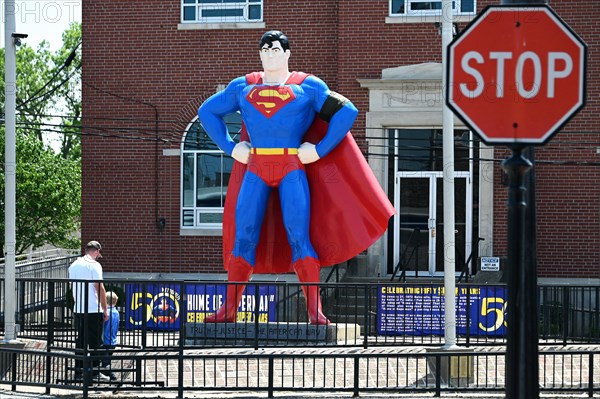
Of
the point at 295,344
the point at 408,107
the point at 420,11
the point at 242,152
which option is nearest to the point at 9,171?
the point at 242,152

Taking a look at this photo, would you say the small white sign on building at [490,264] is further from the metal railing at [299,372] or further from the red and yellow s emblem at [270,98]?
the red and yellow s emblem at [270,98]

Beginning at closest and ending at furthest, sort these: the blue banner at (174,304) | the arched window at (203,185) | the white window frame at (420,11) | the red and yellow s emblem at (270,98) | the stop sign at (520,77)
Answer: the stop sign at (520,77)
the blue banner at (174,304)
the red and yellow s emblem at (270,98)
the white window frame at (420,11)
the arched window at (203,185)

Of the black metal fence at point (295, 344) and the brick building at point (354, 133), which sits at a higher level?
the brick building at point (354, 133)

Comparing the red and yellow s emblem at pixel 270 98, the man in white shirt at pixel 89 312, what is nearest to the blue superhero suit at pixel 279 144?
the red and yellow s emblem at pixel 270 98

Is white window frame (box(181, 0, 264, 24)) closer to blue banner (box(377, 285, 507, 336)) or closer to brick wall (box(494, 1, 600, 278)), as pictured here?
brick wall (box(494, 1, 600, 278))

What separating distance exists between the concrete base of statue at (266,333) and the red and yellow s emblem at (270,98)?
2.61m

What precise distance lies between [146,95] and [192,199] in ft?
7.63

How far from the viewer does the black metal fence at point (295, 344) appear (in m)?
11.9

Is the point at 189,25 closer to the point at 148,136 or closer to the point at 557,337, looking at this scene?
the point at 148,136

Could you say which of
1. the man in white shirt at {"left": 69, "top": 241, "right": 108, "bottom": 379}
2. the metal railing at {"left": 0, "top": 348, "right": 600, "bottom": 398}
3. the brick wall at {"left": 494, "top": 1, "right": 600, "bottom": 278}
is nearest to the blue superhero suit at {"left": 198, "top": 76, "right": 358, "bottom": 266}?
the metal railing at {"left": 0, "top": 348, "right": 600, "bottom": 398}

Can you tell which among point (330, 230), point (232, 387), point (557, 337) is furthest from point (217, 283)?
point (557, 337)

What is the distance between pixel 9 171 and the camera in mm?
13984

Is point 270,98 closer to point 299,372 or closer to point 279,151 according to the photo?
point 279,151

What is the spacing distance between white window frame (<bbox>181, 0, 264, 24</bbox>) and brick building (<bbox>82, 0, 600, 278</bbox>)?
29 mm
